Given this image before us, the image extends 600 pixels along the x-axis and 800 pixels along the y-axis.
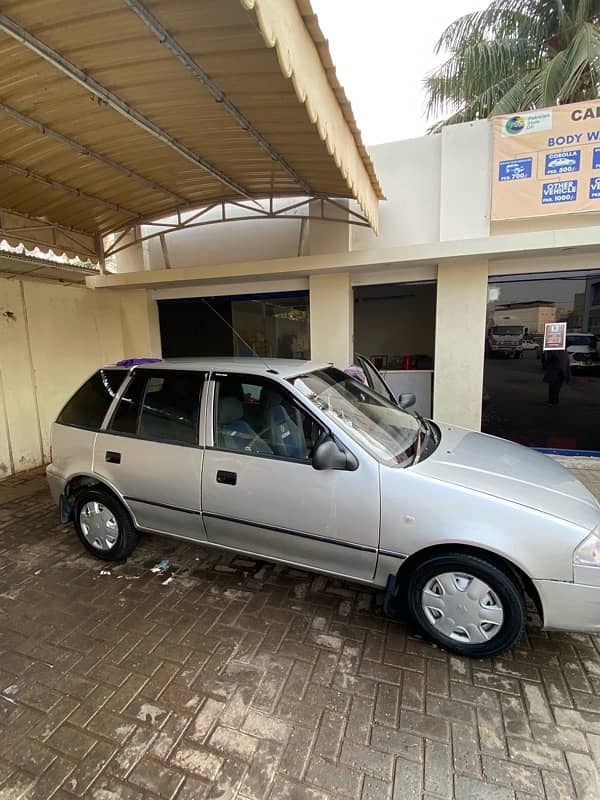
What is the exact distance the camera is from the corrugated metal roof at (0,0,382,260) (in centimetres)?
215

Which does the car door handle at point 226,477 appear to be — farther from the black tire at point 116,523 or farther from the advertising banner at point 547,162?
the advertising banner at point 547,162

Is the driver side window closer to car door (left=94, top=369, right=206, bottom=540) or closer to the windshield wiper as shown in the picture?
car door (left=94, top=369, right=206, bottom=540)

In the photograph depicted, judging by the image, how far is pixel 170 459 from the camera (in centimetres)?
294

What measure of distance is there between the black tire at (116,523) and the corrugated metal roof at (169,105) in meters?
3.07

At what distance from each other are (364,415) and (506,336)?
3972mm

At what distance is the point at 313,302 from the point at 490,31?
10059 mm

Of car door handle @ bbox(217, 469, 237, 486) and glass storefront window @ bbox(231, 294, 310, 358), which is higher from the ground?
glass storefront window @ bbox(231, 294, 310, 358)

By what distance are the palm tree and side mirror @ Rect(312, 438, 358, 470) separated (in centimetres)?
1058

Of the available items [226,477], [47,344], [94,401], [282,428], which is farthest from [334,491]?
[47,344]

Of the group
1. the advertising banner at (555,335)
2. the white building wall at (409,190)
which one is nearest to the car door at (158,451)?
the white building wall at (409,190)

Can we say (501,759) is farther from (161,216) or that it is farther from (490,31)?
(490,31)

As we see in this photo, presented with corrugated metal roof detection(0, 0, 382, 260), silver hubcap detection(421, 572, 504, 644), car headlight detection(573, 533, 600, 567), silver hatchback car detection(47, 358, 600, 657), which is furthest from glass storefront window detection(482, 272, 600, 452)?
silver hubcap detection(421, 572, 504, 644)

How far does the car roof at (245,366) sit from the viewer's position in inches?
112

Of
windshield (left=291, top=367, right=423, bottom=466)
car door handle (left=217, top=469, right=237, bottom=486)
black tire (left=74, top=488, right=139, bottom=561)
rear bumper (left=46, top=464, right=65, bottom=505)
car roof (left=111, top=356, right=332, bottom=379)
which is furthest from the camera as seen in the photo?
rear bumper (left=46, top=464, right=65, bottom=505)
